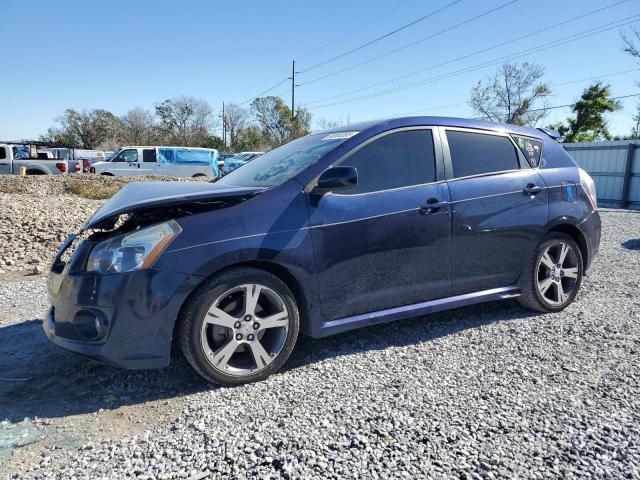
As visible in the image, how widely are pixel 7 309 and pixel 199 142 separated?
191 feet

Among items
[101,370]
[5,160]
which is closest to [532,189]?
[101,370]

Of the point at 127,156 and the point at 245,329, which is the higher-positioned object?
the point at 127,156

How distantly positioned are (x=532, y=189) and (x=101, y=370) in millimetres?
3674

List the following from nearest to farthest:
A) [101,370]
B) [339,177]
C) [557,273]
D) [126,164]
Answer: [339,177], [101,370], [557,273], [126,164]

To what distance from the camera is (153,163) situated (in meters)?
22.8

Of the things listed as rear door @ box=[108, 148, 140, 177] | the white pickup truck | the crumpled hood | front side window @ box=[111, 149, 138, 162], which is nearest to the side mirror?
the crumpled hood

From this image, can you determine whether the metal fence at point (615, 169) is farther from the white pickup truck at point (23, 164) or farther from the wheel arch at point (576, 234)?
the white pickup truck at point (23, 164)

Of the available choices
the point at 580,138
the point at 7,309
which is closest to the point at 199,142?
the point at 580,138

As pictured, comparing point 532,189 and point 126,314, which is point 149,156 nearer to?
point 532,189

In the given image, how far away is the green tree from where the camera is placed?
3478cm

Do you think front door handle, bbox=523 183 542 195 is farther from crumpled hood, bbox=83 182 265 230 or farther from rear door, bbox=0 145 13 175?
rear door, bbox=0 145 13 175

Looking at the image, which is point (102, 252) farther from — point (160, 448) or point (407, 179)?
point (407, 179)

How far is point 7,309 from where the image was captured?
183 inches

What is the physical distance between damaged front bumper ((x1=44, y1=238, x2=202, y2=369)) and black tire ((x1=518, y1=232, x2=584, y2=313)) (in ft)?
9.29
